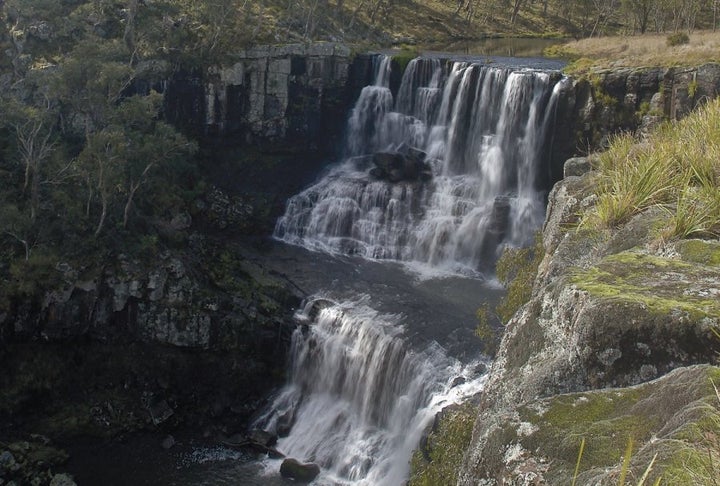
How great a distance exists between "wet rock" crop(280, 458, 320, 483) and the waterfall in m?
13.2

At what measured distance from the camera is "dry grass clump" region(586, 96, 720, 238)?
31.7 ft

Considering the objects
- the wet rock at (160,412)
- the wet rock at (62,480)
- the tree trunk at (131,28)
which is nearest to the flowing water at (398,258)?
the wet rock at (62,480)

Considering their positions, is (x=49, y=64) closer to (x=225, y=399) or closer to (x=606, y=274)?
(x=225, y=399)

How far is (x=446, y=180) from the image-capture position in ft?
120

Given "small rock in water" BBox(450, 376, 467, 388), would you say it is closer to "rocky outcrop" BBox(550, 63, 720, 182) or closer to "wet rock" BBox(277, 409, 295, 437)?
"wet rock" BBox(277, 409, 295, 437)

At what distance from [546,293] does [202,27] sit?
37.5m

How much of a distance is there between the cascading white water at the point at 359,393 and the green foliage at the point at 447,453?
195 inches

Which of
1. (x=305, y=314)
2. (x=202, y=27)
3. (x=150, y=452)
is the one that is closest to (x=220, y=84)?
(x=202, y=27)

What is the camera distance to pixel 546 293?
27.0ft

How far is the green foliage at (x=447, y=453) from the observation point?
47.4ft

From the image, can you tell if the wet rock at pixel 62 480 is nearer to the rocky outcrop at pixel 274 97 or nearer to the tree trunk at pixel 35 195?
the tree trunk at pixel 35 195

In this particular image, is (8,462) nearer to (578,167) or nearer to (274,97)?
(578,167)


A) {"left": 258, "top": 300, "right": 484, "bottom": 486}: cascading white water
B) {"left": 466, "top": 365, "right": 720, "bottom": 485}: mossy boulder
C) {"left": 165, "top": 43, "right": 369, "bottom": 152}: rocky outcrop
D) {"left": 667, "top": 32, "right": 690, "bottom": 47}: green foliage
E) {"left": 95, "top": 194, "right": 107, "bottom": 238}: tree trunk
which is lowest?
{"left": 258, "top": 300, "right": 484, "bottom": 486}: cascading white water

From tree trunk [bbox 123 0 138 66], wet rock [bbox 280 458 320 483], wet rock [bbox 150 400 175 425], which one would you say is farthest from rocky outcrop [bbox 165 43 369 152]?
wet rock [bbox 280 458 320 483]
